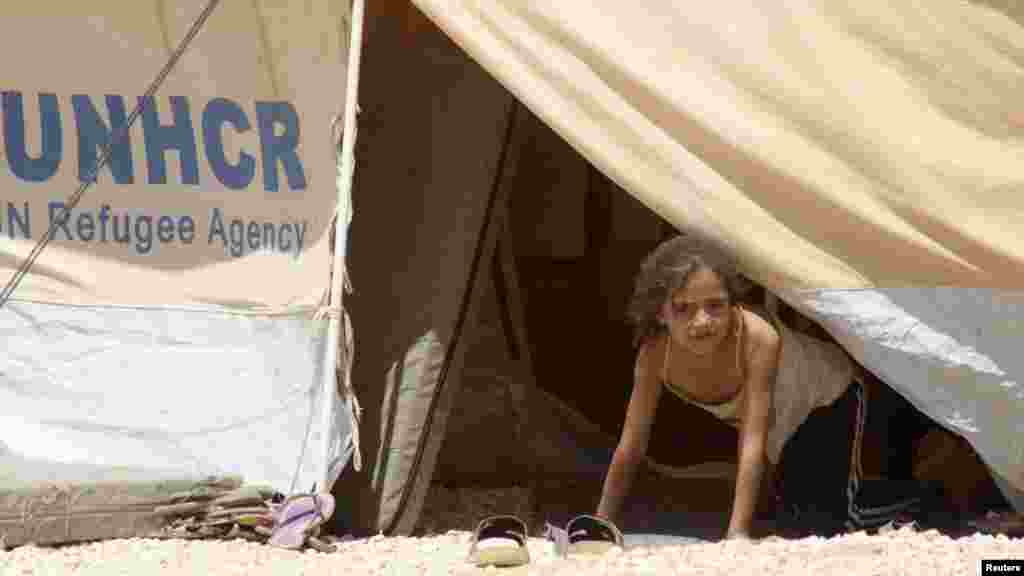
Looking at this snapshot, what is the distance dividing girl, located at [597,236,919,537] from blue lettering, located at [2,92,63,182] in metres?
1.42

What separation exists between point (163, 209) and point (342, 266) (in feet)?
1.80

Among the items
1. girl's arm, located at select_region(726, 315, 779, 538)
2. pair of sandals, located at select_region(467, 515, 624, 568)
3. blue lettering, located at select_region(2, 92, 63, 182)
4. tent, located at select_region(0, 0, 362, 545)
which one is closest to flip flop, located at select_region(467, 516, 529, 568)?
pair of sandals, located at select_region(467, 515, 624, 568)

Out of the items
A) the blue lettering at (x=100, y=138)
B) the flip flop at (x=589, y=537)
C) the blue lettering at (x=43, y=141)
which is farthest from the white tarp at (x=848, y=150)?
the blue lettering at (x=43, y=141)

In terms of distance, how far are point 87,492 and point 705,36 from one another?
1638 millimetres

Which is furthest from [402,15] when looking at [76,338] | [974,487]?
[974,487]

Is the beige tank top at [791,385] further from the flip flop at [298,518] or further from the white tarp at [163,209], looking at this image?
the white tarp at [163,209]

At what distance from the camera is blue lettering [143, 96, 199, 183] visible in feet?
13.5

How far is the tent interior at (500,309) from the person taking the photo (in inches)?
158

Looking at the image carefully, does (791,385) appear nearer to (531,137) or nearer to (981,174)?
(981,174)

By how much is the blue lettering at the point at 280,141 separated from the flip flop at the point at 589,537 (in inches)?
41.6

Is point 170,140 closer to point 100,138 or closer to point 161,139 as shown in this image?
point 161,139

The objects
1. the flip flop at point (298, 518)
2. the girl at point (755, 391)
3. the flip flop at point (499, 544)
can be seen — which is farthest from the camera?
the girl at point (755, 391)

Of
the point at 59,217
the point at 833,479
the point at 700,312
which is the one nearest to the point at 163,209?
the point at 59,217

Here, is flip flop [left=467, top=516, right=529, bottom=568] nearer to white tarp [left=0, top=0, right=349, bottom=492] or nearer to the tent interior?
the tent interior
